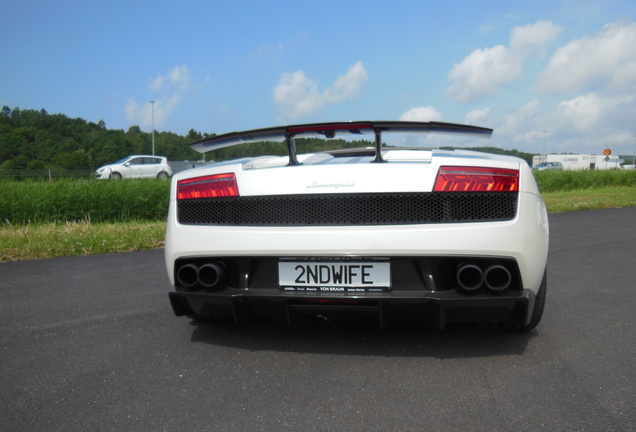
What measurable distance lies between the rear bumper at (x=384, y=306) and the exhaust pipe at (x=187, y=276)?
0.07 m

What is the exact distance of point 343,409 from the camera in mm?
2141

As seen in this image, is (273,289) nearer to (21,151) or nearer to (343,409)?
(343,409)

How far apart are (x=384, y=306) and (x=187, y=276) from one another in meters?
1.05

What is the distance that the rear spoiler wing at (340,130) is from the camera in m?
Answer: 2.68

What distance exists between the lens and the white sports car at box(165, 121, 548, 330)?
2.52 m

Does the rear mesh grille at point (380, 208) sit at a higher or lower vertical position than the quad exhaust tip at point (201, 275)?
higher

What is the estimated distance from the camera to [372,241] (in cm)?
253

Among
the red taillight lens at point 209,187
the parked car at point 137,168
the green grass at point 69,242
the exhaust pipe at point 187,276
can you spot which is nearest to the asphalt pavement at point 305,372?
the exhaust pipe at point 187,276

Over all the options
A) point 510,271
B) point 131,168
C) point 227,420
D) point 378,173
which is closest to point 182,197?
point 378,173

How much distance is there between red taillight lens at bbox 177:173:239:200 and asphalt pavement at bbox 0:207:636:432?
850 mm

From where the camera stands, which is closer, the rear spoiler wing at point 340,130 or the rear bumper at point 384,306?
the rear bumper at point 384,306

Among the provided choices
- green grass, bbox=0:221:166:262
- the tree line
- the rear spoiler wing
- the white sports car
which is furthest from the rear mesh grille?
the tree line

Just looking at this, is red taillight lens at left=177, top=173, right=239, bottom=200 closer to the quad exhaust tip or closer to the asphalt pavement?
the quad exhaust tip

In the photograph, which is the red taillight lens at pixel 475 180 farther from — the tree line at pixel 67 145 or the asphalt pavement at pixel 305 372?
the tree line at pixel 67 145
